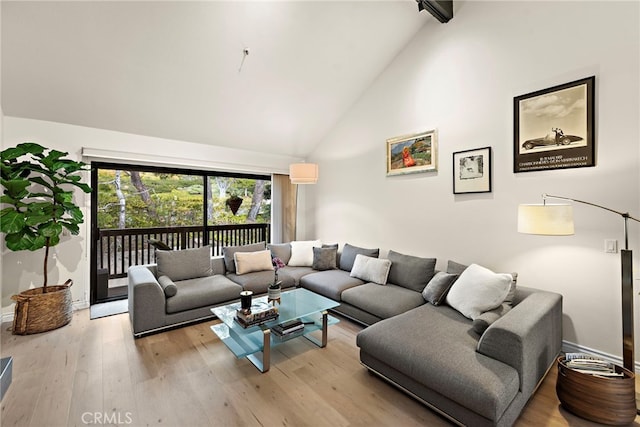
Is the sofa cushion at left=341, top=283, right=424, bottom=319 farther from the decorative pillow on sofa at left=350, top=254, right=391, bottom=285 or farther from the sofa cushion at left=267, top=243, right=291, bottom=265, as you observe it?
the sofa cushion at left=267, top=243, right=291, bottom=265

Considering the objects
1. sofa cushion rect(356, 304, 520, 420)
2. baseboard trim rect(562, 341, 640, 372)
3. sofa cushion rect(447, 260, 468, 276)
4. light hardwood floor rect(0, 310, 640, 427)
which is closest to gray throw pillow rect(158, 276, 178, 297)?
light hardwood floor rect(0, 310, 640, 427)

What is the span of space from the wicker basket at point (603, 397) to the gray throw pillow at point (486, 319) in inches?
20.8

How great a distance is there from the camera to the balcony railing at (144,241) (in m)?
4.35

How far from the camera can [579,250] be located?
2.59 meters

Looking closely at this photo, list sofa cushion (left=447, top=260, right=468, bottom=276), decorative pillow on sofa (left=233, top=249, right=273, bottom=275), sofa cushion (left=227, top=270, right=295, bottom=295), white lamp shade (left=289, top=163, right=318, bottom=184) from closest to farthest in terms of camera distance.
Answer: sofa cushion (left=447, top=260, right=468, bottom=276) < sofa cushion (left=227, top=270, right=295, bottom=295) < decorative pillow on sofa (left=233, top=249, right=273, bottom=275) < white lamp shade (left=289, top=163, right=318, bottom=184)

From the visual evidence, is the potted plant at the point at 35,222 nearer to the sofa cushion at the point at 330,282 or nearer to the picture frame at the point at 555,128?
the sofa cushion at the point at 330,282

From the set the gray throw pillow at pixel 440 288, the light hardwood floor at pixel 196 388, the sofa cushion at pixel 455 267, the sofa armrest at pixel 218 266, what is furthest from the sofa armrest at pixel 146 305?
the sofa cushion at pixel 455 267

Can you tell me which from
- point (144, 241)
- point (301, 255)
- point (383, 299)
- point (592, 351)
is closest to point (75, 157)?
point (144, 241)

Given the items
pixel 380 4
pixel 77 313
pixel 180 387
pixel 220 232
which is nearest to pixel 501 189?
pixel 380 4

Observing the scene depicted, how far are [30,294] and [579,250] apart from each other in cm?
568

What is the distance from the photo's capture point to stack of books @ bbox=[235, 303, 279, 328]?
2.49 metres

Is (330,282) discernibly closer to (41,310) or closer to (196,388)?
(196,388)

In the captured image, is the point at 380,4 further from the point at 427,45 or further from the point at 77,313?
the point at 77,313
